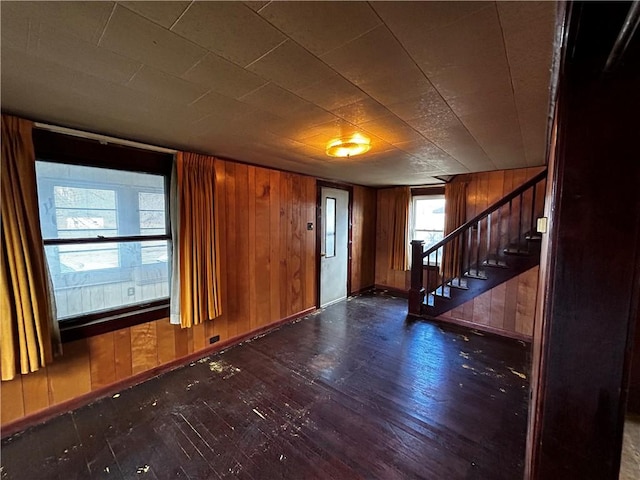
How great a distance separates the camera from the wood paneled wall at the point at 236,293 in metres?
2.16

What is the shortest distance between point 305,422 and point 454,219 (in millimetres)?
3647

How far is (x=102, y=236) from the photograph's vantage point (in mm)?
2355

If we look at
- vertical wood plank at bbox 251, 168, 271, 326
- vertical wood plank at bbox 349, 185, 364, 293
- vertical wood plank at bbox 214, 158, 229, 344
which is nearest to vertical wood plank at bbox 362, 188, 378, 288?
vertical wood plank at bbox 349, 185, 364, 293

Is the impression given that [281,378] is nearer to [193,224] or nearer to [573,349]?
[193,224]

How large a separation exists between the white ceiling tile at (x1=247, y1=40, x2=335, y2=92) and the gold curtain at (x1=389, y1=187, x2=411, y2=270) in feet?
13.6

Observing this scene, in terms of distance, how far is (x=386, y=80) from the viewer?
136 cm

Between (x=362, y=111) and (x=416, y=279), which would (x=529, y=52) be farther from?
(x=416, y=279)

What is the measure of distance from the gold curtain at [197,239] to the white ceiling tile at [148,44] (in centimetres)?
155

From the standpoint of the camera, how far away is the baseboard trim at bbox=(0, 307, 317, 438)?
1.97 m

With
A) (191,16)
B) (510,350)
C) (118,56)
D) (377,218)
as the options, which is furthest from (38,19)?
(377,218)

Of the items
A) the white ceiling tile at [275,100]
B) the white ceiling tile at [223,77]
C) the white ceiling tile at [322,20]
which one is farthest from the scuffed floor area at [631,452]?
the white ceiling tile at [223,77]

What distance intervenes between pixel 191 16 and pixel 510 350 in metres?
4.05

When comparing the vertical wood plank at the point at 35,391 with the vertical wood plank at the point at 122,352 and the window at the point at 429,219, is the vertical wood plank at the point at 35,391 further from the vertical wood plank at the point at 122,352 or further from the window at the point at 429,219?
the window at the point at 429,219

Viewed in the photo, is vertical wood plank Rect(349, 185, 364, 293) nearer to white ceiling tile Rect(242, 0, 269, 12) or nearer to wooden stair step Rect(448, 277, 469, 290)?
wooden stair step Rect(448, 277, 469, 290)
